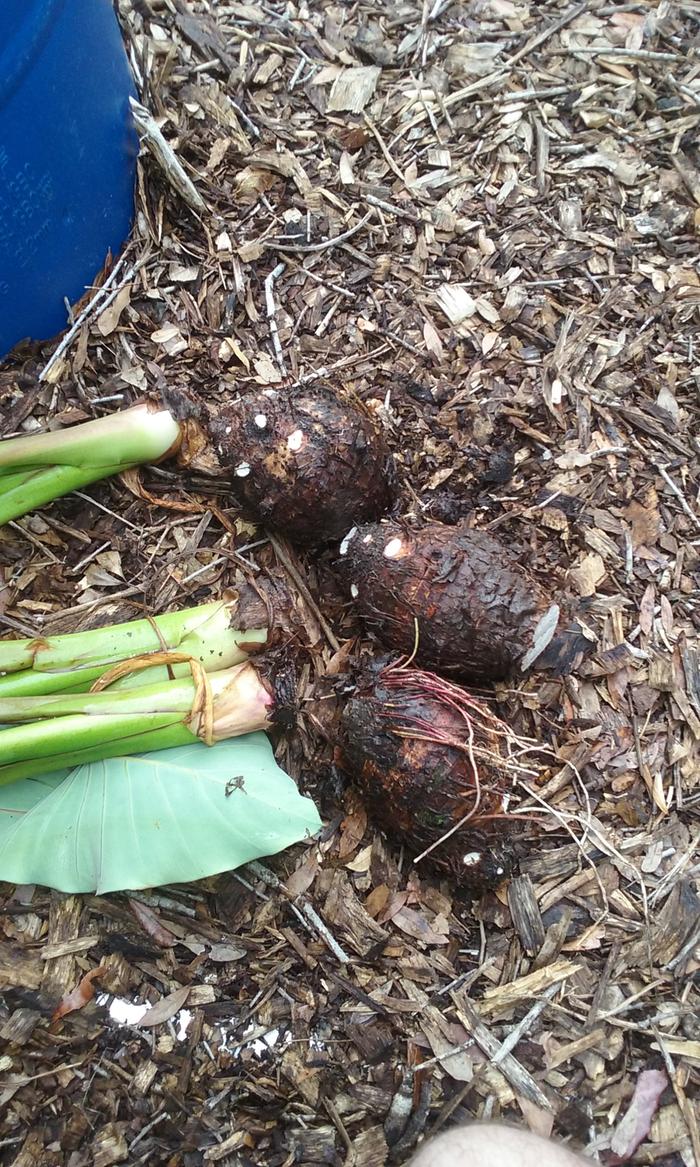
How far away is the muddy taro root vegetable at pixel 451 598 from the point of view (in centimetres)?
150

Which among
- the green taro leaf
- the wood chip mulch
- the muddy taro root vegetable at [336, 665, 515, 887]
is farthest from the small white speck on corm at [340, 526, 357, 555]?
the green taro leaf

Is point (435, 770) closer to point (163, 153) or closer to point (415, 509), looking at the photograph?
point (415, 509)

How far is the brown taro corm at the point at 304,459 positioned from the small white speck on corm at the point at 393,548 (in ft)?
0.38

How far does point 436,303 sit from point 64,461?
0.90 metres

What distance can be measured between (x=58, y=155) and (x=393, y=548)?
0.99 m

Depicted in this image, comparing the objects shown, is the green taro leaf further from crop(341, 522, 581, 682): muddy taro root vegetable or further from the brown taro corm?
the brown taro corm

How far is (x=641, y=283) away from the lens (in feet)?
6.31

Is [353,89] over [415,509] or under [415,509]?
over

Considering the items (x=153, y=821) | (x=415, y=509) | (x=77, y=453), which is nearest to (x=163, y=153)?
(x=77, y=453)

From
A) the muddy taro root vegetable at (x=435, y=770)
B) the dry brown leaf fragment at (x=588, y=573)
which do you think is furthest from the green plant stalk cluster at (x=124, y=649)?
the dry brown leaf fragment at (x=588, y=573)

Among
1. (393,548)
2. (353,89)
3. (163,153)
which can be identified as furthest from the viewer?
(353,89)

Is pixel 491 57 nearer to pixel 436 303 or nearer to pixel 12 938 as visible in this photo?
pixel 436 303

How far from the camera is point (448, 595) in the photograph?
150 cm

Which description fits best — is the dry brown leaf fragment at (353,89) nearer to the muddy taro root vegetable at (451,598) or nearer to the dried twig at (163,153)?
the dried twig at (163,153)
